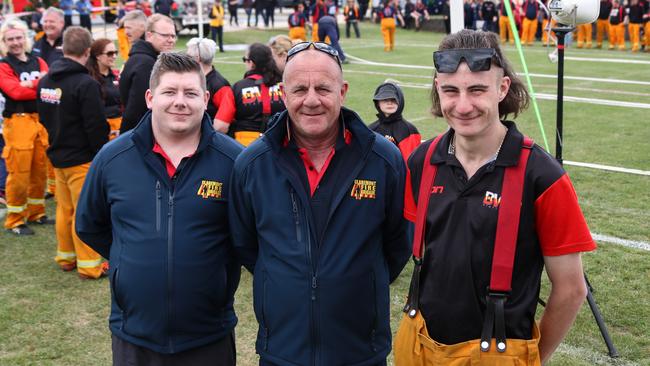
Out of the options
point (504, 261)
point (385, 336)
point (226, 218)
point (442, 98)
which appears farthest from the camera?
point (226, 218)

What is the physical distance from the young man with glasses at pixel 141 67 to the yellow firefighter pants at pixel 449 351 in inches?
165

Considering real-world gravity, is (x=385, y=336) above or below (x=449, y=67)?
below

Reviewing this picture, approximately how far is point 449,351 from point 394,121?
3770 mm

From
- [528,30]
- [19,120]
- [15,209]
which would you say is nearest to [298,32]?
[528,30]

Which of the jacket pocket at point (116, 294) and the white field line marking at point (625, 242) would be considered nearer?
the jacket pocket at point (116, 294)

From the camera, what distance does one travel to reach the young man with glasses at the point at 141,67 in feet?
A: 21.0

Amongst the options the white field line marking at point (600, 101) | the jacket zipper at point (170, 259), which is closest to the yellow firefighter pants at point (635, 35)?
the white field line marking at point (600, 101)

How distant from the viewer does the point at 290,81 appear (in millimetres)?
2881

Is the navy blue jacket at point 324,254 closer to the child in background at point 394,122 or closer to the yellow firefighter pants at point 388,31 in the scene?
the child in background at point 394,122

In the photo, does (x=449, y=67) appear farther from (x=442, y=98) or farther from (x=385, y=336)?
(x=385, y=336)

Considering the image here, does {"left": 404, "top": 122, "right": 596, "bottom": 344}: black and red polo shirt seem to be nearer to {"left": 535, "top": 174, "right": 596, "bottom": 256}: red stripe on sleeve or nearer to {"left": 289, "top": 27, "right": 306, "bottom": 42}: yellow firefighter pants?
{"left": 535, "top": 174, "right": 596, "bottom": 256}: red stripe on sleeve

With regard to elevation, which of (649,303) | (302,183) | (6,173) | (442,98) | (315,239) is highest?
(442,98)

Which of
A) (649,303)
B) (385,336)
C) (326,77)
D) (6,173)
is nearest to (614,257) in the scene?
(649,303)

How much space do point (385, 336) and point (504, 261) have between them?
28.2 inches
